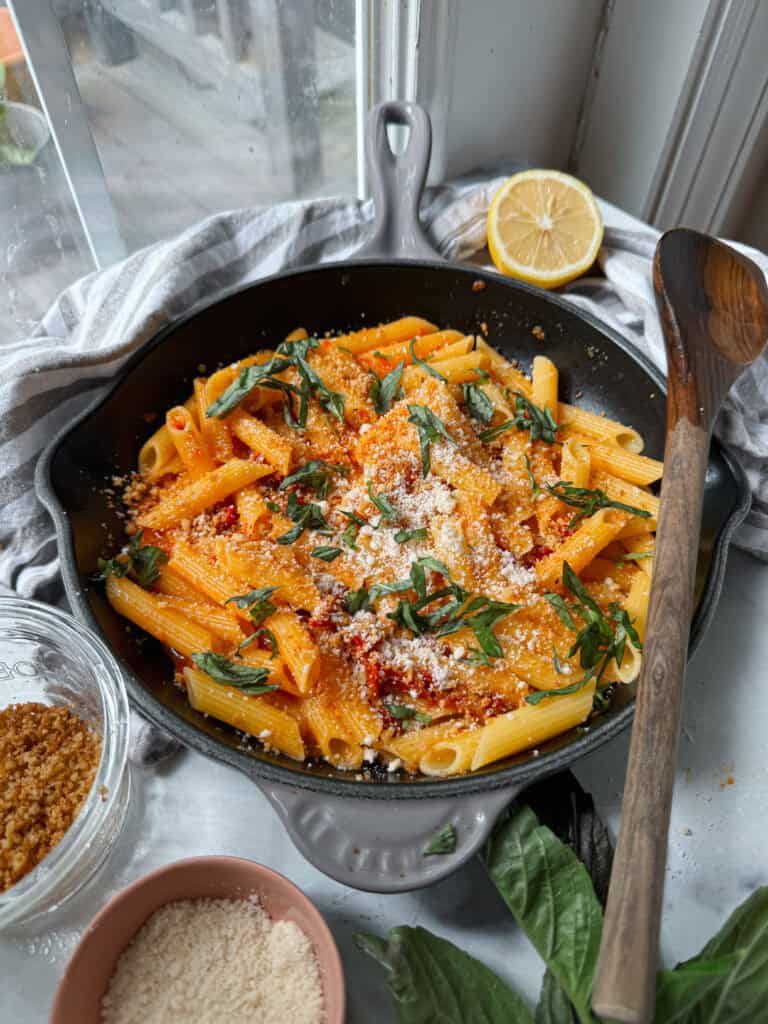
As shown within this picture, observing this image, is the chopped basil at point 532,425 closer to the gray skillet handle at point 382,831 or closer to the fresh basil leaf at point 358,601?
the fresh basil leaf at point 358,601

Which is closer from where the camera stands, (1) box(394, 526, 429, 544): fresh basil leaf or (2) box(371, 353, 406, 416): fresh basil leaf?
(1) box(394, 526, 429, 544): fresh basil leaf

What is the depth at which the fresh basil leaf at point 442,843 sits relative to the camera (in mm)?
898

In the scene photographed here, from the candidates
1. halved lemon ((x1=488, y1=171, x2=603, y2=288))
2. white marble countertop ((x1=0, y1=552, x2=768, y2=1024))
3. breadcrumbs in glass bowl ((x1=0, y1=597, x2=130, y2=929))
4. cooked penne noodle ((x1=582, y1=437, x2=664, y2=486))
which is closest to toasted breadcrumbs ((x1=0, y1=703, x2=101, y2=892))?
breadcrumbs in glass bowl ((x1=0, y1=597, x2=130, y2=929))

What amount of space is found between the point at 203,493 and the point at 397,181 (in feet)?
2.29

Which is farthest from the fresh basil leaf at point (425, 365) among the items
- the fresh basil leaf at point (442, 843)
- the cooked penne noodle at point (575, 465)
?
the fresh basil leaf at point (442, 843)

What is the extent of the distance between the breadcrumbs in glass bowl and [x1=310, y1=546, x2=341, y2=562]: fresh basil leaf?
299 millimetres

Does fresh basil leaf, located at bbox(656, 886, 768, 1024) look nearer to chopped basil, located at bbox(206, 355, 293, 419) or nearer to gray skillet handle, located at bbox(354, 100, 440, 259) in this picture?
chopped basil, located at bbox(206, 355, 293, 419)

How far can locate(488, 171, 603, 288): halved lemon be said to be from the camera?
1.49m

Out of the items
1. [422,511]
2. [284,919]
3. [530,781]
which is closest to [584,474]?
[422,511]

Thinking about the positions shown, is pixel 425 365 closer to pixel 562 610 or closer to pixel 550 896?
pixel 562 610

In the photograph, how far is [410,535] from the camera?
1.16 m

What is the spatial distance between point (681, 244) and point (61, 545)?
3.20ft

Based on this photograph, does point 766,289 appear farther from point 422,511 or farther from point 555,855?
point 555,855

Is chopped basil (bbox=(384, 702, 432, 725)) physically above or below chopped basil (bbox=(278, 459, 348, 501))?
below
